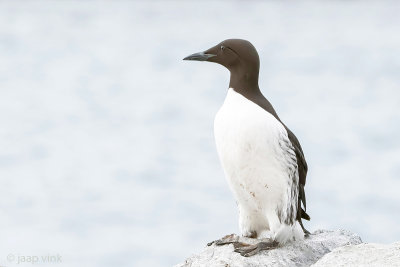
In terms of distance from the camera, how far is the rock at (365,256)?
7.67 metres

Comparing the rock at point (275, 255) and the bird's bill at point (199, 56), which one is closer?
the rock at point (275, 255)

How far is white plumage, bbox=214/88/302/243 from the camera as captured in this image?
8.93m

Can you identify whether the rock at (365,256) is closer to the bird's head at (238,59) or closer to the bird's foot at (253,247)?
the bird's foot at (253,247)

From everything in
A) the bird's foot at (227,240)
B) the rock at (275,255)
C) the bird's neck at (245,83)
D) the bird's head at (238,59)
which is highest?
the bird's head at (238,59)

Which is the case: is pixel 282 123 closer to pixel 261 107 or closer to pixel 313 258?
pixel 261 107

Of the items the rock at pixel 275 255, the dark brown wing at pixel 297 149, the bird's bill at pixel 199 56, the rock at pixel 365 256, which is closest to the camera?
the rock at pixel 365 256

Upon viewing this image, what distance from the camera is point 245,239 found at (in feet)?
31.1

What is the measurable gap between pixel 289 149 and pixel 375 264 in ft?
7.04

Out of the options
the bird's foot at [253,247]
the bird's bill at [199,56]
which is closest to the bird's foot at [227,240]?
the bird's foot at [253,247]

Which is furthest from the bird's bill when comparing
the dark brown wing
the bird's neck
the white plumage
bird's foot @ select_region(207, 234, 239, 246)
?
bird's foot @ select_region(207, 234, 239, 246)

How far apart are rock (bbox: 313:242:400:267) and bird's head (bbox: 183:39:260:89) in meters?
2.56

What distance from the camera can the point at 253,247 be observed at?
29.5ft

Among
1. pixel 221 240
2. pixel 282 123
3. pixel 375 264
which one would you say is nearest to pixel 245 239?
pixel 221 240

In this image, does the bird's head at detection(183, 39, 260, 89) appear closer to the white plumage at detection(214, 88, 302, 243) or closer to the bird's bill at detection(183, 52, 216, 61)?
the bird's bill at detection(183, 52, 216, 61)
